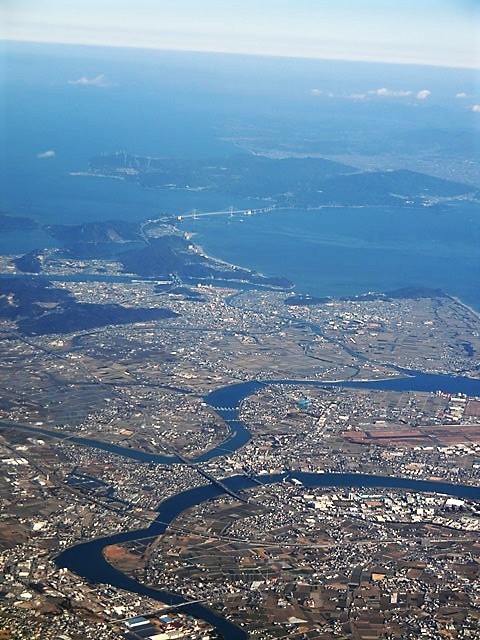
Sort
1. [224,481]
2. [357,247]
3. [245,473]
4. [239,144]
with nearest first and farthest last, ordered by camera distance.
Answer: [224,481] → [245,473] → [357,247] → [239,144]

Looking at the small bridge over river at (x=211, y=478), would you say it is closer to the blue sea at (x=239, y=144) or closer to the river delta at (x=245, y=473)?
the river delta at (x=245, y=473)

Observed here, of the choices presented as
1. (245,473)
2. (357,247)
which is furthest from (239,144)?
(245,473)

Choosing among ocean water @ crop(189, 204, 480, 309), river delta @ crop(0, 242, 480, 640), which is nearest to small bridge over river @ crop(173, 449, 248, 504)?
river delta @ crop(0, 242, 480, 640)

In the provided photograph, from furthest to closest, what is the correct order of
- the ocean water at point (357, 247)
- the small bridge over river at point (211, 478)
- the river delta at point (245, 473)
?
the ocean water at point (357, 247) → the small bridge over river at point (211, 478) → the river delta at point (245, 473)

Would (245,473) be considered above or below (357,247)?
above

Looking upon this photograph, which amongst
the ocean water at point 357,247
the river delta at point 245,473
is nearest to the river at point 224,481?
the river delta at point 245,473

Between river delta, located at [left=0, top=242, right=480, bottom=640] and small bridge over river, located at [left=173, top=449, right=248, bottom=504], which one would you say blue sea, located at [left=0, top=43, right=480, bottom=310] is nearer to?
river delta, located at [left=0, top=242, right=480, bottom=640]

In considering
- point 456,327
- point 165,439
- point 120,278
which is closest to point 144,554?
point 165,439

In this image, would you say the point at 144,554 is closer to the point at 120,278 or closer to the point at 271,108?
the point at 120,278

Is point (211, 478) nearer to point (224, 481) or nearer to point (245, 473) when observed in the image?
point (224, 481)

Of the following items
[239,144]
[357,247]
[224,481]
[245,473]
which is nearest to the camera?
[224,481]
